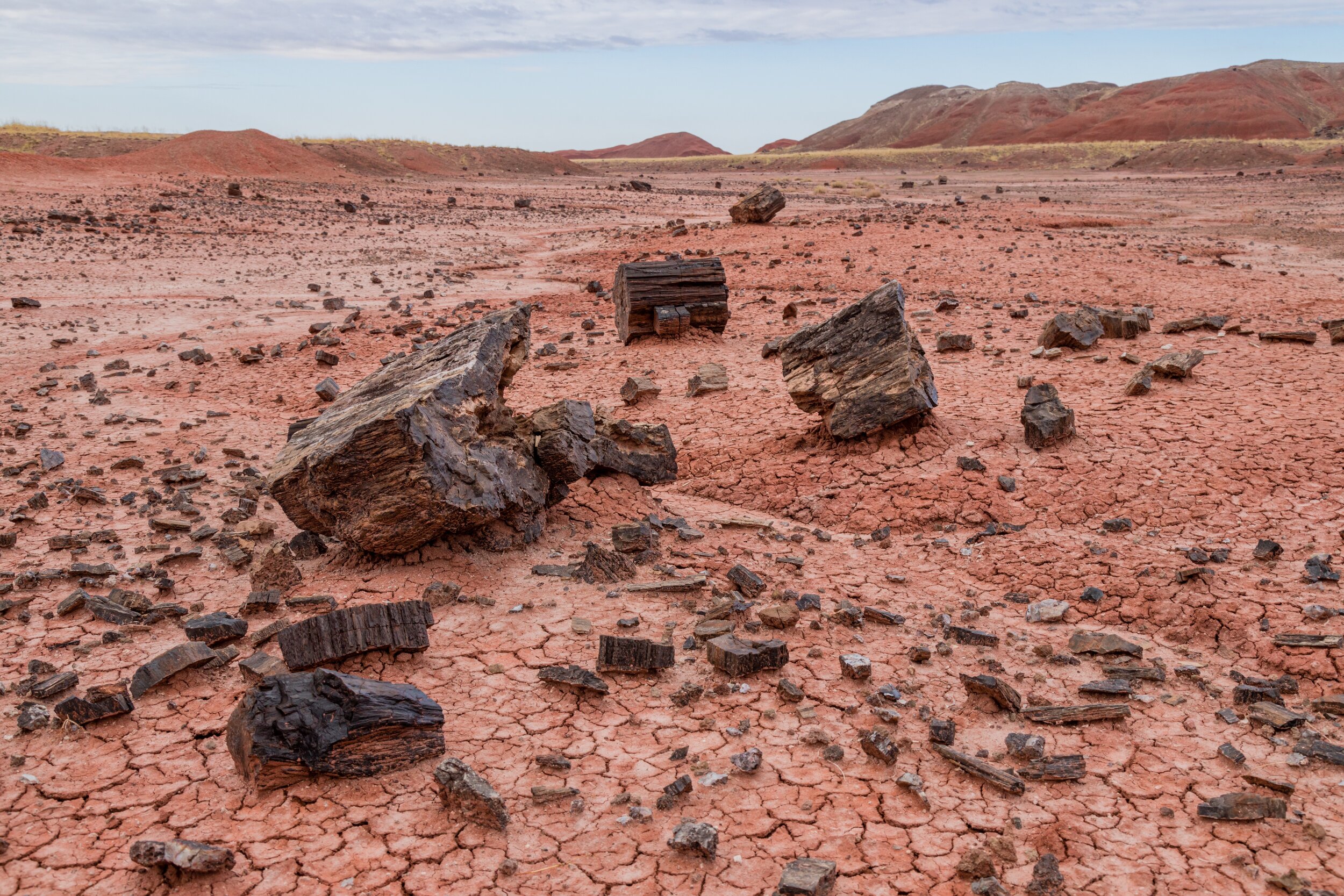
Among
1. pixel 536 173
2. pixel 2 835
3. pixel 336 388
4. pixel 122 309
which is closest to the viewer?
pixel 2 835

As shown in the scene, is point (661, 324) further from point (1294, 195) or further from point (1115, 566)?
point (1294, 195)

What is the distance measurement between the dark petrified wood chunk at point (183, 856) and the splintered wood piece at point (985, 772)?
2.64m

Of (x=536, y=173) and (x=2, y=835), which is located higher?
(x=536, y=173)

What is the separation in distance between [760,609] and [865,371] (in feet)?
9.59

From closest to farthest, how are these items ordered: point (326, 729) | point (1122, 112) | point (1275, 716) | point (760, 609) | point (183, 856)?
point (183, 856), point (326, 729), point (1275, 716), point (760, 609), point (1122, 112)

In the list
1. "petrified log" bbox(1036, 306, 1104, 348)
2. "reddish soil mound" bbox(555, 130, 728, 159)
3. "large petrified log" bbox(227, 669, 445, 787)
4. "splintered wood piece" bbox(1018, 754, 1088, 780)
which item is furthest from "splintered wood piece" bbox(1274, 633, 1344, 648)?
"reddish soil mound" bbox(555, 130, 728, 159)

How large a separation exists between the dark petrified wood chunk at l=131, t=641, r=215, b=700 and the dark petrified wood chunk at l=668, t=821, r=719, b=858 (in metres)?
2.36

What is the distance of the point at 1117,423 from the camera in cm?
704

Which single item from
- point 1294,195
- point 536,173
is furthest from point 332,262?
point 536,173

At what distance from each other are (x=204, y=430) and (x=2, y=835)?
524 cm

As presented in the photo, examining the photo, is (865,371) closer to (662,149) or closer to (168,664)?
(168,664)

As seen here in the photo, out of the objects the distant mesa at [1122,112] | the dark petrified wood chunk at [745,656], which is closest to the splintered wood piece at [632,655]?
the dark petrified wood chunk at [745,656]

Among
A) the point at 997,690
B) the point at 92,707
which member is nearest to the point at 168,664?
the point at 92,707

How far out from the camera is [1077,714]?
152 inches
